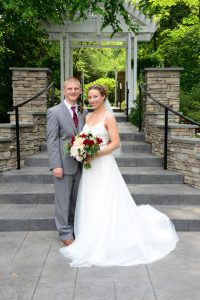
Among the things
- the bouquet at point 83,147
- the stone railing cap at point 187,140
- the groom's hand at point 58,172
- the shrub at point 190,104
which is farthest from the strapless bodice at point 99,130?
the shrub at point 190,104

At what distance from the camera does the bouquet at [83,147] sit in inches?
167

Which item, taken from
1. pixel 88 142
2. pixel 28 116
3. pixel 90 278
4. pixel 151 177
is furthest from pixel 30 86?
pixel 90 278

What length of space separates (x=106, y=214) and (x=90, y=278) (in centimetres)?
89

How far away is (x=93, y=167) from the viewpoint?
455cm

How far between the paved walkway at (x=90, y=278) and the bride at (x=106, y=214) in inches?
9.5

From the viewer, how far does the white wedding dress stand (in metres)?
4.28

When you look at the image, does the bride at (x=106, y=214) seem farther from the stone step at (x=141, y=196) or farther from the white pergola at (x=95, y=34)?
the white pergola at (x=95, y=34)

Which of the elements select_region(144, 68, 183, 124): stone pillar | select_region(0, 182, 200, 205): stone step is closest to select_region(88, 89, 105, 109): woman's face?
select_region(0, 182, 200, 205): stone step

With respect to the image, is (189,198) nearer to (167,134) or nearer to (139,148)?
(167,134)

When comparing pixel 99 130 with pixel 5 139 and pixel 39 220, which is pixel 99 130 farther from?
pixel 5 139

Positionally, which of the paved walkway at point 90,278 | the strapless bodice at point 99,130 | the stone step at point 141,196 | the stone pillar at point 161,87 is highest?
the stone pillar at point 161,87

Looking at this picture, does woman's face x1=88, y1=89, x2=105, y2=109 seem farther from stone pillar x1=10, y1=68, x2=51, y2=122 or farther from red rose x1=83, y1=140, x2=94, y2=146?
stone pillar x1=10, y1=68, x2=51, y2=122

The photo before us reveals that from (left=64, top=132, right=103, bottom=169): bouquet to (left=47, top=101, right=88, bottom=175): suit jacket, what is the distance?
0.17 metres

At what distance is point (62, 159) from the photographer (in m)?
4.54
